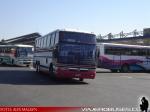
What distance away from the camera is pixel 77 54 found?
75.4ft

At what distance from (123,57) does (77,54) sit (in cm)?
1780

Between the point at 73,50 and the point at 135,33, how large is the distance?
46935 millimetres

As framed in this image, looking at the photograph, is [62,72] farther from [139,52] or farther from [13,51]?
[13,51]

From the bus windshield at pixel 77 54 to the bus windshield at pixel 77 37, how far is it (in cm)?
26

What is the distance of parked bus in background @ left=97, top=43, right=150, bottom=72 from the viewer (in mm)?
38969

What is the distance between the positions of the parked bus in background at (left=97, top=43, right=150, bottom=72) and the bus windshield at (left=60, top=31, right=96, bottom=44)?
15004 mm

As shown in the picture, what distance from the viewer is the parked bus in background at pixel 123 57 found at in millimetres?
38969

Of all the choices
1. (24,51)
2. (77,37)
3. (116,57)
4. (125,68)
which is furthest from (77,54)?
(24,51)

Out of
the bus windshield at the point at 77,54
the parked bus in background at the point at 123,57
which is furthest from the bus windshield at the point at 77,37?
the parked bus in background at the point at 123,57

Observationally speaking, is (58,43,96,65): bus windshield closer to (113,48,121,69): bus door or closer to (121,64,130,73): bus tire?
(113,48,121,69): bus door

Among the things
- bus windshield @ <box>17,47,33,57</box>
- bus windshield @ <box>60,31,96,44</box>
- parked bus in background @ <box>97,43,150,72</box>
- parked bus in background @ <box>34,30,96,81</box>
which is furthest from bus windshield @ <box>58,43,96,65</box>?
bus windshield @ <box>17,47,33,57</box>

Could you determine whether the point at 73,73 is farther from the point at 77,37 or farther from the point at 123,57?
the point at 123,57

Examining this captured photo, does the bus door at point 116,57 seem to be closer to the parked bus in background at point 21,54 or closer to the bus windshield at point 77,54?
the parked bus in background at point 21,54

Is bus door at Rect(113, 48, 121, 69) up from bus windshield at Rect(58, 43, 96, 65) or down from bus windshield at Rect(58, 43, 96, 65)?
down
